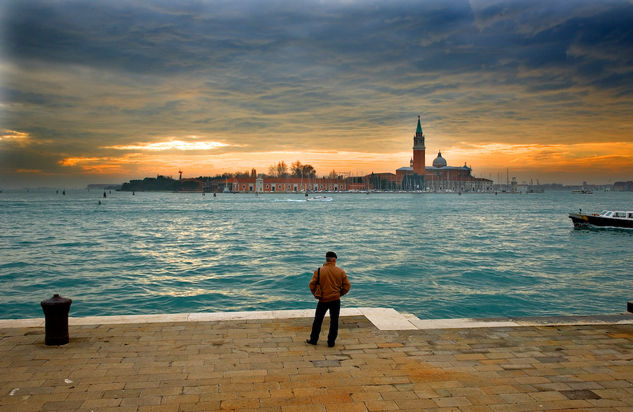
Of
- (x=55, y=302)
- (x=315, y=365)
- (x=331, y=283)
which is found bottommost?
(x=315, y=365)

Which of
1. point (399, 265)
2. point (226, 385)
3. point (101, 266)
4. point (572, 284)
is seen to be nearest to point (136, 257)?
point (101, 266)

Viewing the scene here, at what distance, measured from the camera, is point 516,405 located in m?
5.26

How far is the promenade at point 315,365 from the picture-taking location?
5.32 metres

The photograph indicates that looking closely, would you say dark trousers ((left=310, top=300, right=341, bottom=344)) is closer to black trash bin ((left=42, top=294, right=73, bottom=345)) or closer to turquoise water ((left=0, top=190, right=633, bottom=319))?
black trash bin ((left=42, top=294, right=73, bottom=345))

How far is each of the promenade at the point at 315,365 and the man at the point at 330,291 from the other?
0.71ft

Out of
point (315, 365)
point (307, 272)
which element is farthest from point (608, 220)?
point (315, 365)

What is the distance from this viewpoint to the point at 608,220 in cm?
4438

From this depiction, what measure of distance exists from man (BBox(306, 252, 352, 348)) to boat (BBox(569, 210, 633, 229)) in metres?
45.0

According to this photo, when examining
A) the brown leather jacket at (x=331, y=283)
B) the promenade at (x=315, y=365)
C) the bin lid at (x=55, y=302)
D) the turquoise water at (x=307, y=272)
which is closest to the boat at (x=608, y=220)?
the turquoise water at (x=307, y=272)

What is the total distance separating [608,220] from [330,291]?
150 feet

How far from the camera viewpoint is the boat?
143 ft

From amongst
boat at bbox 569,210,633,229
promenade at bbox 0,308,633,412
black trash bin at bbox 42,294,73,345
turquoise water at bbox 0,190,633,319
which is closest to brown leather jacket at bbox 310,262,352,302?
promenade at bbox 0,308,633,412

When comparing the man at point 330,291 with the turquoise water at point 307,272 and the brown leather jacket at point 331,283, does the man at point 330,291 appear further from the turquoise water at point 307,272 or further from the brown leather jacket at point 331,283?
the turquoise water at point 307,272

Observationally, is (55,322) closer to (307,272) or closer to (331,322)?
(331,322)
